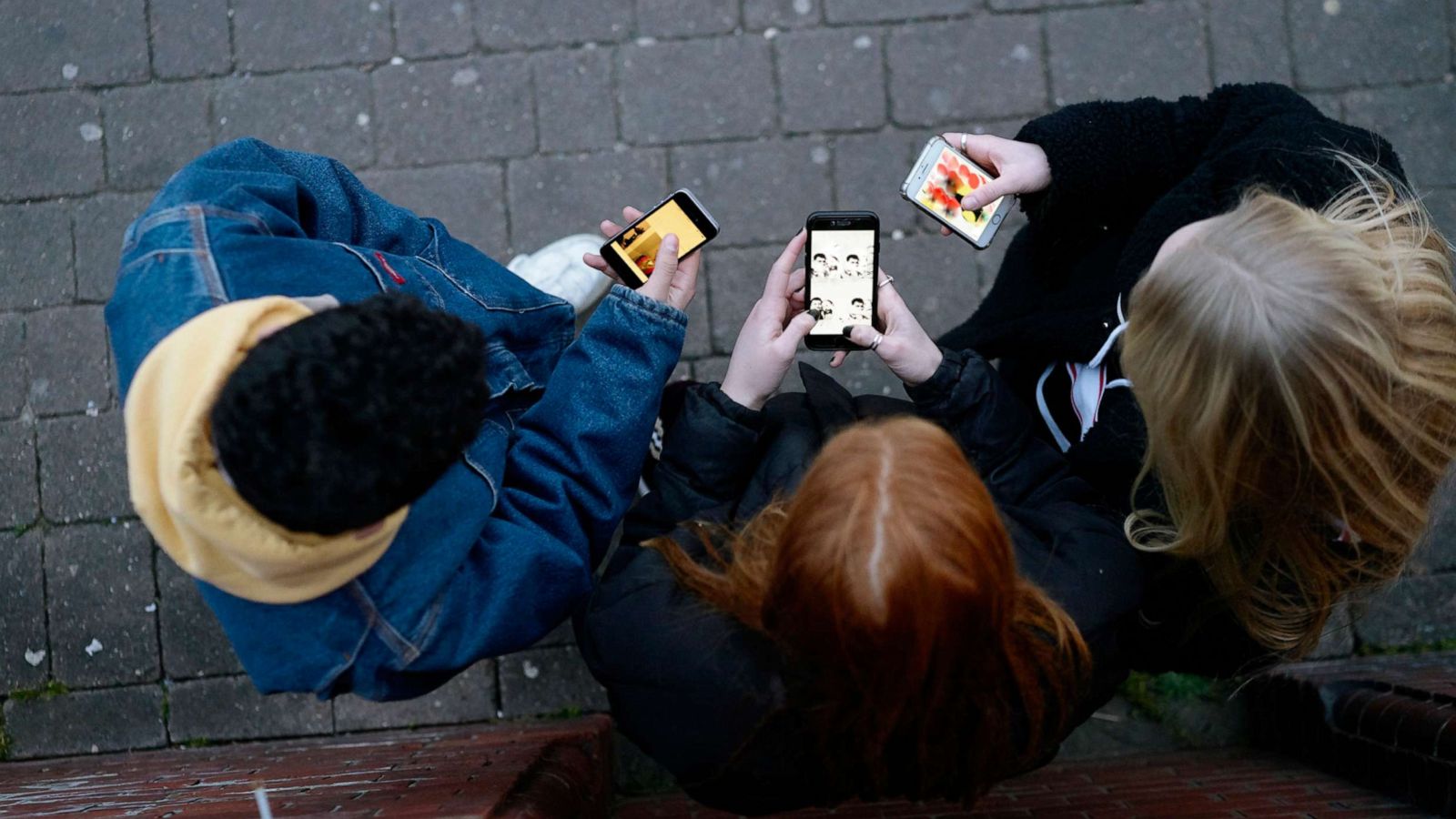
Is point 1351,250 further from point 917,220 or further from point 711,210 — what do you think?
point 711,210

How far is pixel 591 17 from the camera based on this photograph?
3113 mm

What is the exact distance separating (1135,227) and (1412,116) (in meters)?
1.61

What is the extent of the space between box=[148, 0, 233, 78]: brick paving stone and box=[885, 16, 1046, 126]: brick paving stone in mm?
2007

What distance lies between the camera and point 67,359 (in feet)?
9.98

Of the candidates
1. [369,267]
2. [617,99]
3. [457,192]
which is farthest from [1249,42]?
[369,267]

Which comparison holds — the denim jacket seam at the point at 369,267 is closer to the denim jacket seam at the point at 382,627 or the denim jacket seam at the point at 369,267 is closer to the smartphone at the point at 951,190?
the denim jacket seam at the point at 382,627

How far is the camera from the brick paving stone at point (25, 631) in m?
3.00

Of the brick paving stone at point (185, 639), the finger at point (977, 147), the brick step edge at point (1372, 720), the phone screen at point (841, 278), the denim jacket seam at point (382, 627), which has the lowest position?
the brick step edge at point (1372, 720)

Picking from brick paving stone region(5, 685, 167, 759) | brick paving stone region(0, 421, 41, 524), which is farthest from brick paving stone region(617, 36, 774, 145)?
brick paving stone region(5, 685, 167, 759)

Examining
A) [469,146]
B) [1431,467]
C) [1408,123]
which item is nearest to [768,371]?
[1431,467]

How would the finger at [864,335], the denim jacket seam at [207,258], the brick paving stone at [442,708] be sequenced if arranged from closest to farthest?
the denim jacket seam at [207,258]
the finger at [864,335]
the brick paving stone at [442,708]

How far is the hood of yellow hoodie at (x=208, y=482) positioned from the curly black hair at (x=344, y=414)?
0.11 ft

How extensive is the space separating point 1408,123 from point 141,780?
3.82 m

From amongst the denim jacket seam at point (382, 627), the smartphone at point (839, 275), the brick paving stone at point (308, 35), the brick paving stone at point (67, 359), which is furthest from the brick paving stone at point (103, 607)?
the smartphone at point (839, 275)
